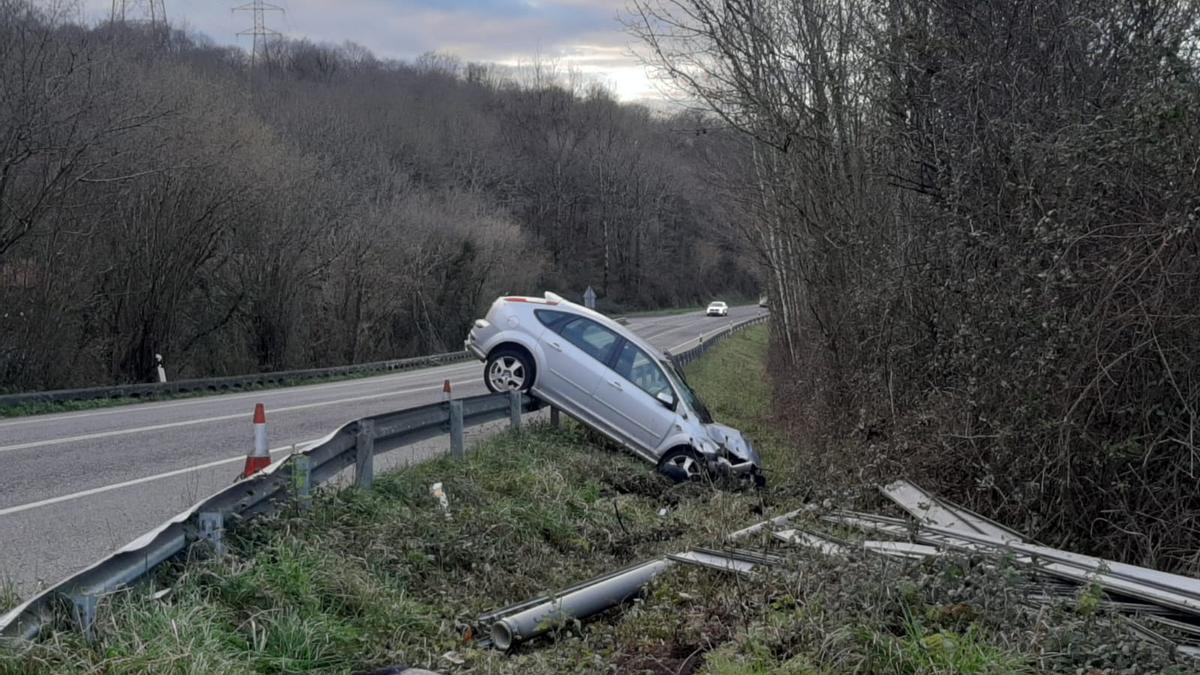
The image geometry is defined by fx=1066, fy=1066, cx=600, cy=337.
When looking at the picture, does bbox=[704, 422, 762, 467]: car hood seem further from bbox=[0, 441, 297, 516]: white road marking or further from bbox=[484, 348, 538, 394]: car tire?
bbox=[0, 441, 297, 516]: white road marking

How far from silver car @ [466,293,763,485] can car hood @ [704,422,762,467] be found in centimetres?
2

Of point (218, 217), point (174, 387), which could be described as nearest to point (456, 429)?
point (174, 387)

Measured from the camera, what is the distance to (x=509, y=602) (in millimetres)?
7043

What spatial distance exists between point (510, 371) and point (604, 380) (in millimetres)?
1253

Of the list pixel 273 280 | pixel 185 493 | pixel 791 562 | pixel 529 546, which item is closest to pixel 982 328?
pixel 791 562

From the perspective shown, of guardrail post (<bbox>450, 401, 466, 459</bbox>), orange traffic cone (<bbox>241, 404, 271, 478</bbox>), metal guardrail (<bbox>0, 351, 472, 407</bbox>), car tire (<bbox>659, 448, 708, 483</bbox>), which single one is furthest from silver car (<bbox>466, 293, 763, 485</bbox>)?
metal guardrail (<bbox>0, 351, 472, 407</bbox>)

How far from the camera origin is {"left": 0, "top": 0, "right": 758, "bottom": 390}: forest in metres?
23.0

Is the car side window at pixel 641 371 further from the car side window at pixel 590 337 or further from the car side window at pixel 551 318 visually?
the car side window at pixel 551 318

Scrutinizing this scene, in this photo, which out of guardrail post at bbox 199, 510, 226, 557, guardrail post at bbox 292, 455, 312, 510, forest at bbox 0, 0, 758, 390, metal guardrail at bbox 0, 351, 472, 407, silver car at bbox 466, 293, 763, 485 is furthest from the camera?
forest at bbox 0, 0, 758, 390

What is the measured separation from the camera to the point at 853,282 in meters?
14.1

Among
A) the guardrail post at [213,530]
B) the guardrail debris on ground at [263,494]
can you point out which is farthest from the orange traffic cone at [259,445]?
A: the guardrail post at [213,530]

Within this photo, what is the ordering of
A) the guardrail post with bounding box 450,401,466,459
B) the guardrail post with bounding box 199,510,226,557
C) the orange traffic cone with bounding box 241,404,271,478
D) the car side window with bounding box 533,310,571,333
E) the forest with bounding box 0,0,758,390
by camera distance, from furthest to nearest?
the forest with bounding box 0,0,758,390 → the car side window with bounding box 533,310,571,333 → the guardrail post with bounding box 450,401,466,459 → the orange traffic cone with bounding box 241,404,271,478 → the guardrail post with bounding box 199,510,226,557

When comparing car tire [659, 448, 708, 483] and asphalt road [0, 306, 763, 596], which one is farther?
car tire [659, 448, 708, 483]

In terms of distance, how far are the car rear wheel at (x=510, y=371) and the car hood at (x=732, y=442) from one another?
2.32 m
